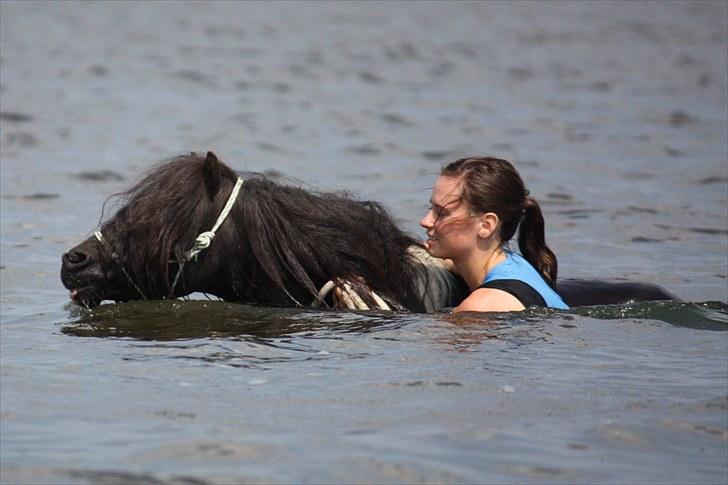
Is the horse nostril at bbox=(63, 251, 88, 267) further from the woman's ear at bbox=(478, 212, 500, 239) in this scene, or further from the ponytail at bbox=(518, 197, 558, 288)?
the ponytail at bbox=(518, 197, 558, 288)

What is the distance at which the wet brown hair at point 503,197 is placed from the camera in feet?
22.6

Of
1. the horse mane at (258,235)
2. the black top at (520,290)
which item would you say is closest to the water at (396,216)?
the black top at (520,290)

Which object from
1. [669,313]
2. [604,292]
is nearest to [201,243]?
[604,292]

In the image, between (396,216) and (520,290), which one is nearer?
(520,290)

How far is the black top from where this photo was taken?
6.73 meters

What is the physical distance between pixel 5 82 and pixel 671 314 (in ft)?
45.6

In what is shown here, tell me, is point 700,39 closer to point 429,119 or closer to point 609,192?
point 429,119

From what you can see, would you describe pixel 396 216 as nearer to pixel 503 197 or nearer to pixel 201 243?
pixel 503 197

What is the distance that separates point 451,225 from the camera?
6.87 m

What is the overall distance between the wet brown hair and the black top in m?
0.31

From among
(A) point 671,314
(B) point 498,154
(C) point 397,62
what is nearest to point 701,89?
(C) point 397,62

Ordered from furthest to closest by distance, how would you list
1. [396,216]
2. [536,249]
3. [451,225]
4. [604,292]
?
[396,216]
[604,292]
[536,249]
[451,225]

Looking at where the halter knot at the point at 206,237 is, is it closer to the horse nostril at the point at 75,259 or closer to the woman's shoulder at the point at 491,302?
the horse nostril at the point at 75,259

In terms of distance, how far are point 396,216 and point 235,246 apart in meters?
5.43
